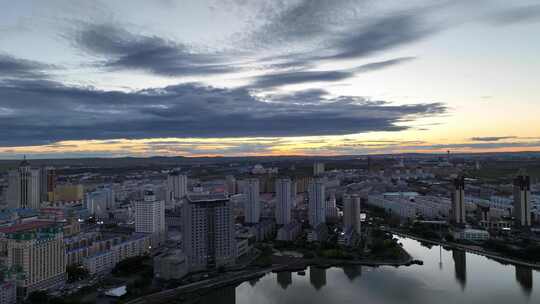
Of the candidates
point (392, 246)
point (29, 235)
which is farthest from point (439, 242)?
point (29, 235)

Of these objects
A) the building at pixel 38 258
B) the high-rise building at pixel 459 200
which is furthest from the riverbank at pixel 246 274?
the high-rise building at pixel 459 200

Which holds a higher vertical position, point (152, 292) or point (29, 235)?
point (29, 235)

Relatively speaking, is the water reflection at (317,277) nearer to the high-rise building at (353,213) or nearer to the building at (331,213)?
the high-rise building at (353,213)

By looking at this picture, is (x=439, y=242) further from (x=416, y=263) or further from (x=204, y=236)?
(x=204, y=236)

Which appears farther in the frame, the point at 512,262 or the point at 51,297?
the point at 512,262

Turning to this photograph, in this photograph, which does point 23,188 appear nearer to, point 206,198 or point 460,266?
point 206,198
